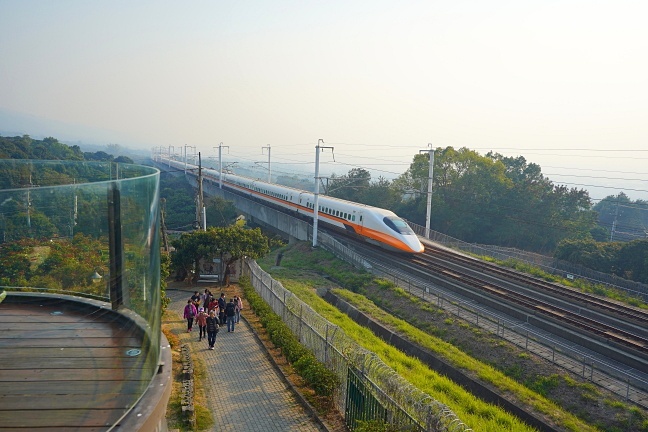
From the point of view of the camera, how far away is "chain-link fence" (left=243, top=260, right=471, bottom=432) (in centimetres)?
739

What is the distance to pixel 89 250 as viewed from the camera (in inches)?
189

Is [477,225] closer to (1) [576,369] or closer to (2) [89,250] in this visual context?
(1) [576,369]

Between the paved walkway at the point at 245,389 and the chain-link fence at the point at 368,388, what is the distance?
932 mm

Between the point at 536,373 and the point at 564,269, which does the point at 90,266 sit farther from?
the point at 564,269

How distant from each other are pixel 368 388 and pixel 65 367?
5356 mm

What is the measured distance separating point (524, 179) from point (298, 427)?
4182 centimetres

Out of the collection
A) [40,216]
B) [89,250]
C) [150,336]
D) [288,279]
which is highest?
[40,216]

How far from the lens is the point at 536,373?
42.3 feet

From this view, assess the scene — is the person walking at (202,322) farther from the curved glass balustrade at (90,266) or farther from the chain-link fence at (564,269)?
the chain-link fence at (564,269)

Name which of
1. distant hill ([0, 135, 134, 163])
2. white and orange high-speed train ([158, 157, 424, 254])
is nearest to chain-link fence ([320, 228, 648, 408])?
white and orange high-speed train ([158, 157, 424, 254])

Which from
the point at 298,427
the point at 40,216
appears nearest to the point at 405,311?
the point at 298,427

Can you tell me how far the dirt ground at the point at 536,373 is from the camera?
1088 cm

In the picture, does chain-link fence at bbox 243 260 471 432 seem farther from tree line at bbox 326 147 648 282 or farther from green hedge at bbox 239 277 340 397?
tree line at bbox 326 147 648 282

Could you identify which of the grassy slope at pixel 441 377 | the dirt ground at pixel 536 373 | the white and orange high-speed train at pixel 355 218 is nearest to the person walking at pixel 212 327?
the grassy slope at pixel 441 377
